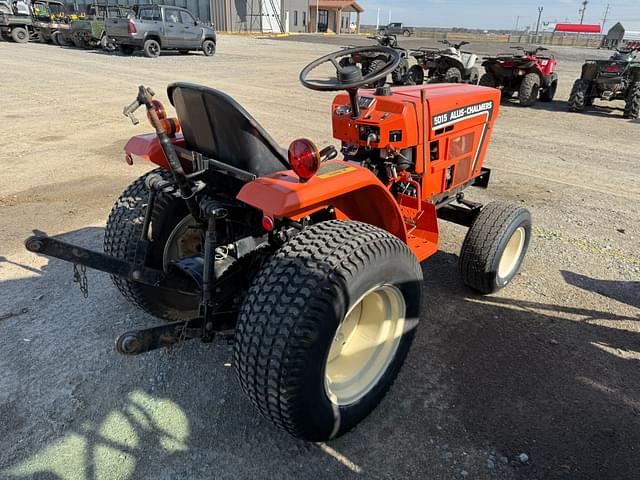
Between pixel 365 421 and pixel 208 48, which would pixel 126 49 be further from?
pixel 365 421

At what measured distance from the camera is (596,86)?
10.3 meters

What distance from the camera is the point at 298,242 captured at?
1.88 meters

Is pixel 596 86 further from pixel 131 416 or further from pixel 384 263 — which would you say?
pixel 131 416

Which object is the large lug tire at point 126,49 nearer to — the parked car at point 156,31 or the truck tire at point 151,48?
the parked car at point 156,31

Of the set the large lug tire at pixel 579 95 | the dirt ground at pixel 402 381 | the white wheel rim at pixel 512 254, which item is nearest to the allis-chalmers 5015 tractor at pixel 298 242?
the white wheel rim at pixel 512 254

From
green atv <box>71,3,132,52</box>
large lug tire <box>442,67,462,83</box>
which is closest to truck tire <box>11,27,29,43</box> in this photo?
green atv <box>71,3,132,52</box>

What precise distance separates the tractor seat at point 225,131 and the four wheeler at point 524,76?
33.6ft

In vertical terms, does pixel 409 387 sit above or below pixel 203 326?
below

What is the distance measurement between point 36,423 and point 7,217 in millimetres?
2805

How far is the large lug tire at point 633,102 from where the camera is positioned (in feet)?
31.4

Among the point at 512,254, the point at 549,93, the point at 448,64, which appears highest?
the point at 448,64

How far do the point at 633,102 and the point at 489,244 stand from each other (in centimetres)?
913

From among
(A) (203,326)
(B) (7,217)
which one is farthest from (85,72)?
(A) (203,326)

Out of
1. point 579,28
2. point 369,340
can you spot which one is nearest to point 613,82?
point 369,340
